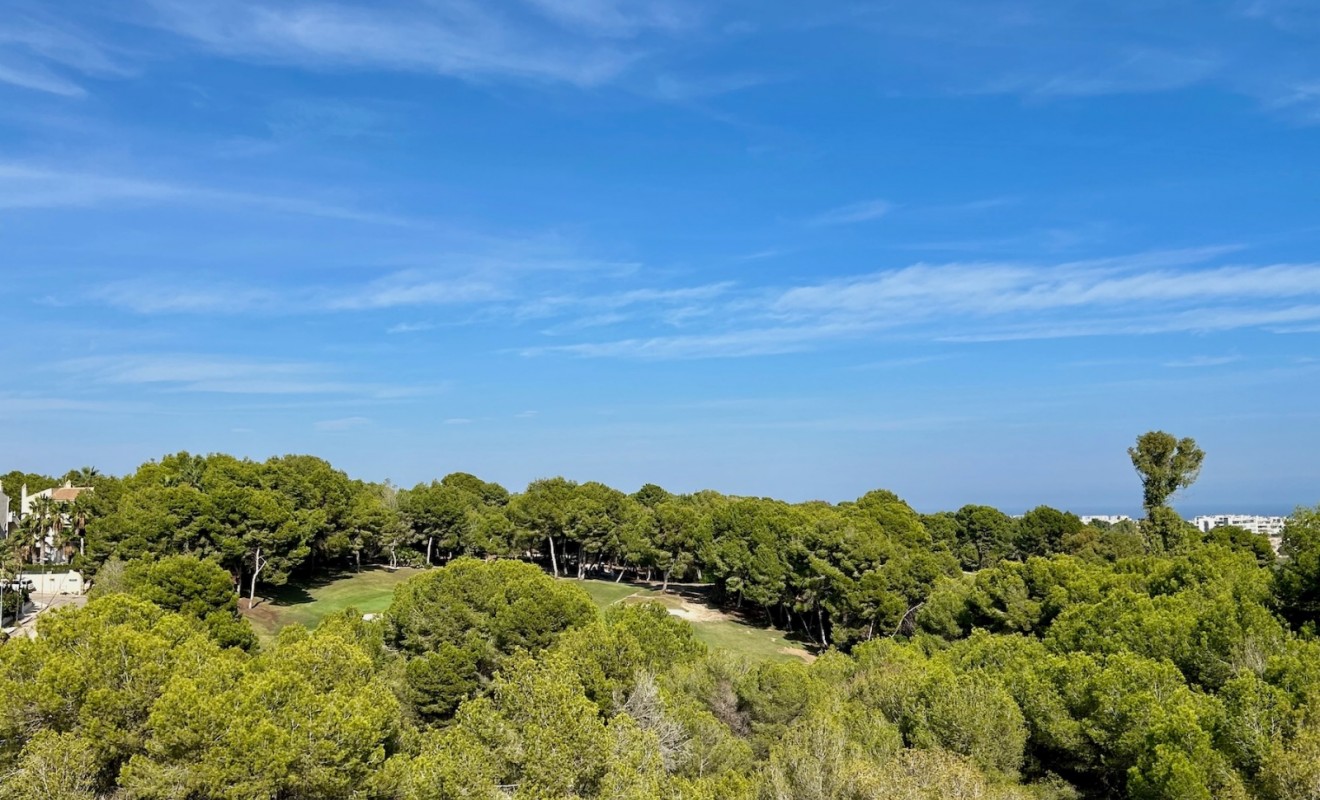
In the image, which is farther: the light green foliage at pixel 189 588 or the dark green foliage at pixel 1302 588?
the light green foliage at pixel 189 588

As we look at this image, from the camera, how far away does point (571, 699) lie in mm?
19484

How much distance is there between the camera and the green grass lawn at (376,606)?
5478 cm

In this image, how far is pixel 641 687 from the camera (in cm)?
2747

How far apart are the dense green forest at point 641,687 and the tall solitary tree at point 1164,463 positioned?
3027 centimetres

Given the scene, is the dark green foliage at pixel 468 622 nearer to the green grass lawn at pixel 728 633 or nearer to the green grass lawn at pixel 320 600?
the green grass lawn at pixel 728 633

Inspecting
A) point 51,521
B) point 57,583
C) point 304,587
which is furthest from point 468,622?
point 51,521

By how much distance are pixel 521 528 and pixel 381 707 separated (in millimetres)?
56839

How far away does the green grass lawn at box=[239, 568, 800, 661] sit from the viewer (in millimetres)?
54781

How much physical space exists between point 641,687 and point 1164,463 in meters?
68.0

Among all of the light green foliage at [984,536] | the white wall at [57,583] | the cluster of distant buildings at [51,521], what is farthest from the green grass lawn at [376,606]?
the light green foliage at [984,536]

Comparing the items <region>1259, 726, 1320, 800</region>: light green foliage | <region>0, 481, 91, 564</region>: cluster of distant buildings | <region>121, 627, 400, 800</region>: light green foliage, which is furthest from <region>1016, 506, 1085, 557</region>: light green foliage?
<region>0, 481, 91, 564</region>: cluster of distant buildings

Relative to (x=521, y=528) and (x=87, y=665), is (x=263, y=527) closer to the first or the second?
(x=521, y=528)

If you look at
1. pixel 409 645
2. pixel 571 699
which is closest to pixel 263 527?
pixel 409 645

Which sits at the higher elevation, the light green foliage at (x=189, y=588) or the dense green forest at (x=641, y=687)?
the light green foliage at (x=189, y=588)
